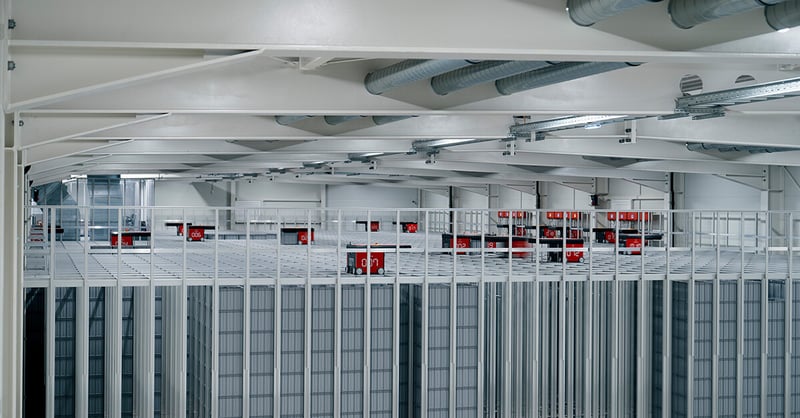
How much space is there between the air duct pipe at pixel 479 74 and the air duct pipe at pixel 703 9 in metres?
1.80

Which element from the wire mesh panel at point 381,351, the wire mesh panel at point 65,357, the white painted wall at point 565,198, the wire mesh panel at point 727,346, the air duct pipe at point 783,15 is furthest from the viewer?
the white painted wall at point 565,198

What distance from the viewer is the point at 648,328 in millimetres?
17969

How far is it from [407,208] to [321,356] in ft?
11.4

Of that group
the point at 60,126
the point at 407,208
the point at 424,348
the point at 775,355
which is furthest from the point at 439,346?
the point at 60,126

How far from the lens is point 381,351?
51.9 feet

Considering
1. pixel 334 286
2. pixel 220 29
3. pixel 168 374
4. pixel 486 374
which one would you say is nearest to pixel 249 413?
pixel 334 286

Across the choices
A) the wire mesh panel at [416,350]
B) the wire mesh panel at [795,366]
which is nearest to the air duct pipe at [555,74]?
the wire mesh panel at [416,350]

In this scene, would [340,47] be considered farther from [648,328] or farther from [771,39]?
[648,328]

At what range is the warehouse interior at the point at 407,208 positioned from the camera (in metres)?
5.39

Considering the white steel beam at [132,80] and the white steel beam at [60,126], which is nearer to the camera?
the white steel beam at [132,80]

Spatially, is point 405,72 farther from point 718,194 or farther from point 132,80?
point 718,194

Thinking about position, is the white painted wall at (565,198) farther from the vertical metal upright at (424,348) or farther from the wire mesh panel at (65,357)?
the wire mesh panel at (65,357)

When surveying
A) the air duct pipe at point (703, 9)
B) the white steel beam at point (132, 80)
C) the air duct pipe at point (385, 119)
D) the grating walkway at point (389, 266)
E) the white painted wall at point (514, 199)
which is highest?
the air duct pipe at point (385, 119)

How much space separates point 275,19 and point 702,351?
14162 millimetres
